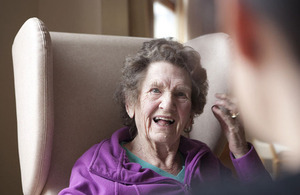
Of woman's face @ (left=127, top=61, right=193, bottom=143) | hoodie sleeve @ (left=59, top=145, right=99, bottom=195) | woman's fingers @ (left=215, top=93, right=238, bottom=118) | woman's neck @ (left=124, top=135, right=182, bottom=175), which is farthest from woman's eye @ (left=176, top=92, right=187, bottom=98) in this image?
woman's fingers @ (left=215, top=93, right=238, bottom=118)

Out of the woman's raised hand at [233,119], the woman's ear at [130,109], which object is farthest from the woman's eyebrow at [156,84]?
the woman's raised hand at [233,119]

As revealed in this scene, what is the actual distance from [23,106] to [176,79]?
449mm

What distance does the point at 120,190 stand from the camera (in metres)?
0.81

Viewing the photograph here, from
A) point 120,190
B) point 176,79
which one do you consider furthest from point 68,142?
point 176,79

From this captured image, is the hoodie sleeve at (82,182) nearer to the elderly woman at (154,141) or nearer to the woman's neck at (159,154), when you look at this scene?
the elderly woman at (154,141)

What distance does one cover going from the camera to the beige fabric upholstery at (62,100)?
2.96 ft

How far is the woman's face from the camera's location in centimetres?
84

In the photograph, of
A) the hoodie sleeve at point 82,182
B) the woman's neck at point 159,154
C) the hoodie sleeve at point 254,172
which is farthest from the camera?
the woman's neck at point 159,154

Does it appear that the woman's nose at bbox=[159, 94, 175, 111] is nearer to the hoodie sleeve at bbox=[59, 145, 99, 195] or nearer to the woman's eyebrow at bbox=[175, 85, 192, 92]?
the woman's eyebrow at bbox=[175, 85, 192, 92]

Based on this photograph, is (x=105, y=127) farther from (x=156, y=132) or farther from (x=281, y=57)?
(x=281, y=57)

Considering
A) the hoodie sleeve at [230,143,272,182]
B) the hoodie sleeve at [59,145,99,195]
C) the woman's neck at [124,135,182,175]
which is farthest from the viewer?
the woman's neck at [124,135,182,175]

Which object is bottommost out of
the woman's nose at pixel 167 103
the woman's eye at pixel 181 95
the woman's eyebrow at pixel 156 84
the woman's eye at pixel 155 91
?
the woman's nose at pixel 167 103

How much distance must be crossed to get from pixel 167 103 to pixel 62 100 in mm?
335

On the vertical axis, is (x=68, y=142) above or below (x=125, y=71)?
below
